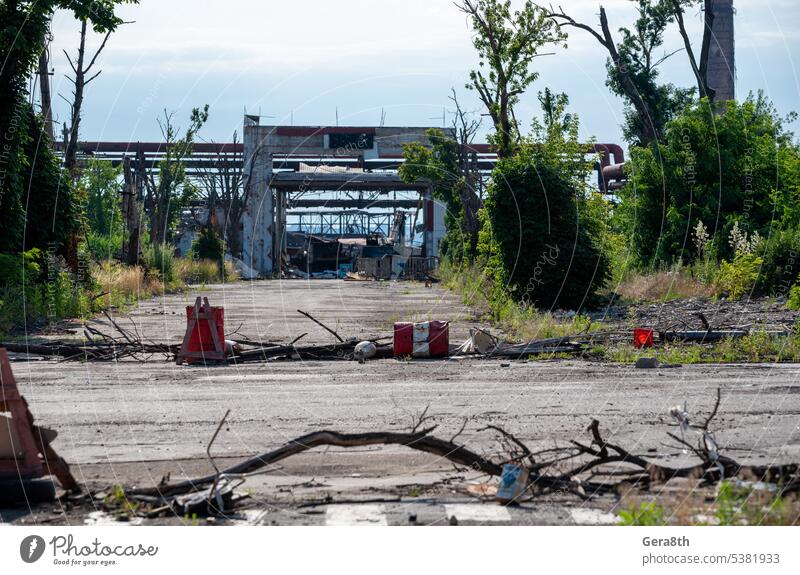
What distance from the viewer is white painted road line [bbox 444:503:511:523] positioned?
591 centimetres

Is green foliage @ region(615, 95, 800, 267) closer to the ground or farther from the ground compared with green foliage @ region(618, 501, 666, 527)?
farther from the ground

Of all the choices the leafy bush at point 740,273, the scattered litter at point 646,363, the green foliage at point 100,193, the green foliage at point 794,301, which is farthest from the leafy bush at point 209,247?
the scattered litter at point 646,363

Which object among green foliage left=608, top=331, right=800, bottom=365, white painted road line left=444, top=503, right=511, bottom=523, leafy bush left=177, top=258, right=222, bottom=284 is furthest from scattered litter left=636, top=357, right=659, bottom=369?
leafy bush left=177, top=258, right=222, bottom=284

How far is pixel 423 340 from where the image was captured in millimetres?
16484

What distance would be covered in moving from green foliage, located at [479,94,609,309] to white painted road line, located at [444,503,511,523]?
17828 mm

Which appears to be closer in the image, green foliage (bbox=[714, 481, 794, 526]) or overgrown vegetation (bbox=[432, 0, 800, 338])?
green foliage (bbox=[714, 481, 794, 526])

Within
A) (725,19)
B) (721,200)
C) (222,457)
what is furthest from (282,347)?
(725,19)

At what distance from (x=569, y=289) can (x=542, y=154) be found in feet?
11.2

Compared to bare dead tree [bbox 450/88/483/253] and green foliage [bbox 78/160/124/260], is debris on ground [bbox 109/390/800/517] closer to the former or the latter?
bare dead tree [bbox 450/88/483/253]

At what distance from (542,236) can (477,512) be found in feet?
61.7

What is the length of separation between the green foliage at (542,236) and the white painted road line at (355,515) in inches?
708

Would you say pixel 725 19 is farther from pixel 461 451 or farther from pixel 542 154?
pixel 461 451

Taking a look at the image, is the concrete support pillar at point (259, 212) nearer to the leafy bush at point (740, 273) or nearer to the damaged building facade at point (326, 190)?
the damaged building facade at point (326, 190)

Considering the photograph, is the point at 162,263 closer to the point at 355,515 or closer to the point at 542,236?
the point at 542,236
